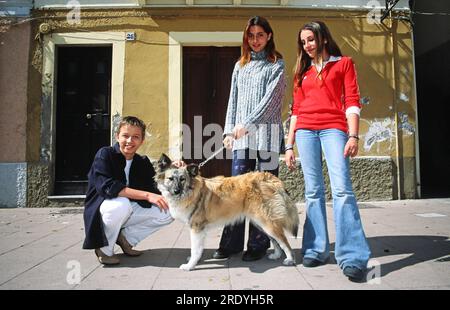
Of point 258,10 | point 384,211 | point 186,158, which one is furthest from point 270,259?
point 258,10

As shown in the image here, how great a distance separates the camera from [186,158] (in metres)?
7.43

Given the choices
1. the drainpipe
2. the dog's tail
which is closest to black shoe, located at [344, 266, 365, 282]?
the dog's tail

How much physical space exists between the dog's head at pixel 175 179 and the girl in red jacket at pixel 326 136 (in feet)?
3.29

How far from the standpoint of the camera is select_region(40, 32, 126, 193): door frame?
284 inches

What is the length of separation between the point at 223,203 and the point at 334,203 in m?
1.05

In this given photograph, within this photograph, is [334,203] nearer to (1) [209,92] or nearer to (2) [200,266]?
(2) [200,266]

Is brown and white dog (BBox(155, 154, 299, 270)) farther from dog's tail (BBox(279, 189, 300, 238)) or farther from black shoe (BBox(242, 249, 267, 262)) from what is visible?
black shoe (BBox(242, 249, 267, 262))

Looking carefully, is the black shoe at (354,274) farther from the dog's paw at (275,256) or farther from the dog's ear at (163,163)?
the dog's ear at (163,163)

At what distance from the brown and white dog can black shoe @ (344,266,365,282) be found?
0.61 m

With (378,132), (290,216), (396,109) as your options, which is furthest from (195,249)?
(396,109)

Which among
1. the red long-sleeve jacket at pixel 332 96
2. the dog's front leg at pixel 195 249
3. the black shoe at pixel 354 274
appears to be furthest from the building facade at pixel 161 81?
the black shoe at pixel 354 274

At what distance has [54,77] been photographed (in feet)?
24.1
